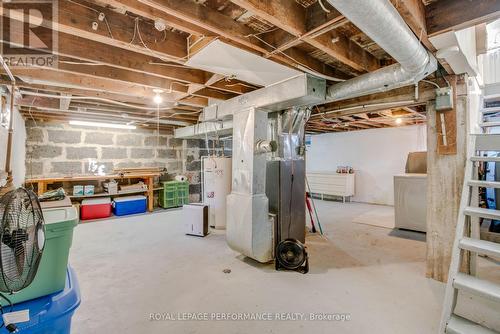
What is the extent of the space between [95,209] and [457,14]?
5.90m

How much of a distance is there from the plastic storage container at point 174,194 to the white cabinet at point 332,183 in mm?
3759

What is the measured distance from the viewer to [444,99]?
2316mm

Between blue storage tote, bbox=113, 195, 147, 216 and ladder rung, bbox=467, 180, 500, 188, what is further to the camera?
blue storage tote, bbox=113, 195, 147, 216

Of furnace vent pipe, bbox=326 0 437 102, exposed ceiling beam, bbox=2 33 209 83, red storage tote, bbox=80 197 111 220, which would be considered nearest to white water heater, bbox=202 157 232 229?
exposed ceiling beam, bbox=2 33 209 83

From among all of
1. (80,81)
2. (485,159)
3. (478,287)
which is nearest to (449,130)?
(485,159)

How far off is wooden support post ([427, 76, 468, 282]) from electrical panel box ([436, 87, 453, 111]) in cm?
7

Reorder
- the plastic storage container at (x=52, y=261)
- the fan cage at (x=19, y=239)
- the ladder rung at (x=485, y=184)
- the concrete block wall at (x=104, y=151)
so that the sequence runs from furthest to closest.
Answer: the concrete block wall at (x=104, y=151) → the ladder rung at (x=485, y=184) → the plastic storage container at (x=52, y=261) → the fan cage at (x=19, y=239)

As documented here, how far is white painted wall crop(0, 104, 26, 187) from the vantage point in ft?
8.36

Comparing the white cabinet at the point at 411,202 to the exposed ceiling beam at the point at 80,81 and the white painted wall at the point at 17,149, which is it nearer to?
the exposed ceiling beam at the point at 80,81

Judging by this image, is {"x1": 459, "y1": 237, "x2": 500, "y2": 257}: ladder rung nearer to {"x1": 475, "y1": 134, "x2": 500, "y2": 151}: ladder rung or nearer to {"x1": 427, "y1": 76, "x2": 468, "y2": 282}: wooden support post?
{"x1": 427, "y1": 76, "x2": 468, "y2": 282}: wooden support post

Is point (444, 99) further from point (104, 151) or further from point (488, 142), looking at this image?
point (104, 151)

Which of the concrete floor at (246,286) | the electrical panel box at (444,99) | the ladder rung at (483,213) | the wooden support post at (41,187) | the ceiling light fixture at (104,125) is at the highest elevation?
the ceiling light fixture at (104,125)

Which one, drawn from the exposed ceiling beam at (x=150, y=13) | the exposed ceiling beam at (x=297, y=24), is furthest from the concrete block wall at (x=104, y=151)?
the exposed ceiling beam at (x=297, y=24)

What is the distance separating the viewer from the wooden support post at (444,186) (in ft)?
7.57
